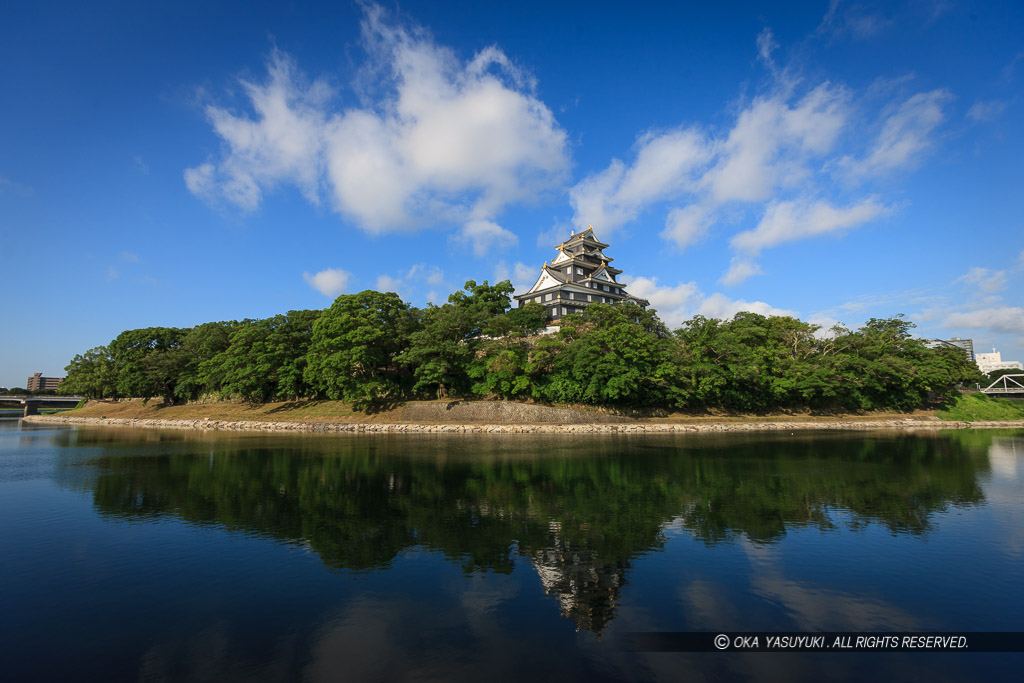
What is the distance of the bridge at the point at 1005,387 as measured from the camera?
69.9m

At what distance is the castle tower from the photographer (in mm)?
59750

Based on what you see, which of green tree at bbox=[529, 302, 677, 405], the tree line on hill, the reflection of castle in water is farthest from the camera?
the tree line on hill

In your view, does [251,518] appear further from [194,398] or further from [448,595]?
[194,398]

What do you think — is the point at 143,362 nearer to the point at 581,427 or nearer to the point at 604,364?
the point at 581,427

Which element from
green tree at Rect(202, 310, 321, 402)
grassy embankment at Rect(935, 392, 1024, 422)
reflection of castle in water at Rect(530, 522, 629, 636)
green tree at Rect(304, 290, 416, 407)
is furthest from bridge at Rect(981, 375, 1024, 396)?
green tree at Rect(202, 310, 321, 402)

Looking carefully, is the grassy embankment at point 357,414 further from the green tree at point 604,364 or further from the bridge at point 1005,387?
the bridge at point 1005,387

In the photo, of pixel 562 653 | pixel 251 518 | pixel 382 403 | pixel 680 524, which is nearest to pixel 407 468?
pixel 251 518

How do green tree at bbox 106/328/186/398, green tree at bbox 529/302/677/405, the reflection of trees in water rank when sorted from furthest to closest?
green tree at bbox 106/328/186/398, green tree at bbox 529/302/677/405, the reflection of trees in water

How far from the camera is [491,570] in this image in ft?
31.0

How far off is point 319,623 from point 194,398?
68.8m

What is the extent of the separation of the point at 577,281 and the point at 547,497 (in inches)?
1967

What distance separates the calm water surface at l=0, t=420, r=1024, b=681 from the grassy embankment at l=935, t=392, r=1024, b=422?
1610 inches

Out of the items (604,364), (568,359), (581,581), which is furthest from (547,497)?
(568,359)

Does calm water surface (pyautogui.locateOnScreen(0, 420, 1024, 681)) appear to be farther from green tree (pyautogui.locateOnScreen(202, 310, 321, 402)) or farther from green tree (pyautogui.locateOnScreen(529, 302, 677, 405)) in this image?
green tree (pyautogui.locateOnScreen(202, 310, 321, 402))
